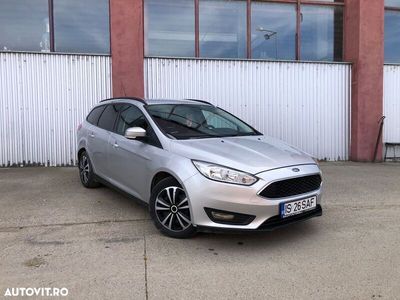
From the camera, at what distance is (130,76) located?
991 cm

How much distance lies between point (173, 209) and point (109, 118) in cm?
242

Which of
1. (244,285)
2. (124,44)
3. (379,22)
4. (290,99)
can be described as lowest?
(244,285)

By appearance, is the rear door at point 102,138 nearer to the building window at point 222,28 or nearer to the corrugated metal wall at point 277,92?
the corrugated metal wall at point 277,92

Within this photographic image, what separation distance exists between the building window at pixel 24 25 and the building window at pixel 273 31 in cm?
535

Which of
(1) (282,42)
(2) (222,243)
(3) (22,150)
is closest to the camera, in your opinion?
(2) (222,243)

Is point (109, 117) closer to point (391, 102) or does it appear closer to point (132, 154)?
point (132, 154)

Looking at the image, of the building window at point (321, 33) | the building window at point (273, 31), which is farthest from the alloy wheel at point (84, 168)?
the building window at point (321, 33)

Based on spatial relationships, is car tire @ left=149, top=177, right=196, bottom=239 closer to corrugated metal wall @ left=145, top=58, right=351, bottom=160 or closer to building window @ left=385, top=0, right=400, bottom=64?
corrugated metal wall @ left=145, top=58, right=351, bottom=160

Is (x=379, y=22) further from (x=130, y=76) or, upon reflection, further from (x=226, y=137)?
(x=226, y=137)

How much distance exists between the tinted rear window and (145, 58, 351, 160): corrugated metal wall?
360 centimetres

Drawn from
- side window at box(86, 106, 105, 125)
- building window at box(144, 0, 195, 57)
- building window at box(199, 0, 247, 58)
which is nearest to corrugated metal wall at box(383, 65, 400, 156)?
building window at box(199, 0, 247, 58)

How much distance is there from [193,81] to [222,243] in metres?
6.47

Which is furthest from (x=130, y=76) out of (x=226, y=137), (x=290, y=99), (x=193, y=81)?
(x=226, y=137)

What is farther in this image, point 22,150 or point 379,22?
point 379,22
